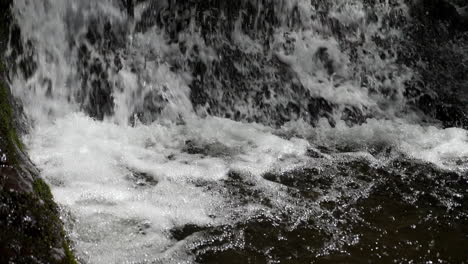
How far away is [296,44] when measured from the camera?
24.5ft

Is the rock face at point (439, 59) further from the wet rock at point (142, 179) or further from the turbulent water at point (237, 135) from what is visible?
the wet rock at point (142, 179)

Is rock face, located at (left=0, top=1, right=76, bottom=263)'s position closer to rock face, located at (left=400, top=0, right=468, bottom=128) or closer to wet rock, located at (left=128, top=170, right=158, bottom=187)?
wet rock, located at (left=128, top=170, right=158, bottom=187)

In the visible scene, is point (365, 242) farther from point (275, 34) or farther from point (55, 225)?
point (275, 34)

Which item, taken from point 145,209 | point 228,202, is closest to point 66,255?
point 145,209

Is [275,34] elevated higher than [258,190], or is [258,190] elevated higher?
[275,34]

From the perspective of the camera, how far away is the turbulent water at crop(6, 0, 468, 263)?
4000 millimetres

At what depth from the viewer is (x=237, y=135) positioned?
246 inches

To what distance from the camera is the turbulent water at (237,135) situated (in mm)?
4000

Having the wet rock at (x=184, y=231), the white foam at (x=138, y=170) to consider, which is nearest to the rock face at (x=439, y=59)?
the white foam at (x=138, y=170)

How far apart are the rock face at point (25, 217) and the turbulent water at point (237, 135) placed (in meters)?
0.61

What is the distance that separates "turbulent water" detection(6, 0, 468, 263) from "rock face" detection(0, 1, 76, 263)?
61cm

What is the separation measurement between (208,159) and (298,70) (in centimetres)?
252

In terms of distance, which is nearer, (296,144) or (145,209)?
(145,209)

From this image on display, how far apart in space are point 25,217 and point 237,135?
12.5ft
